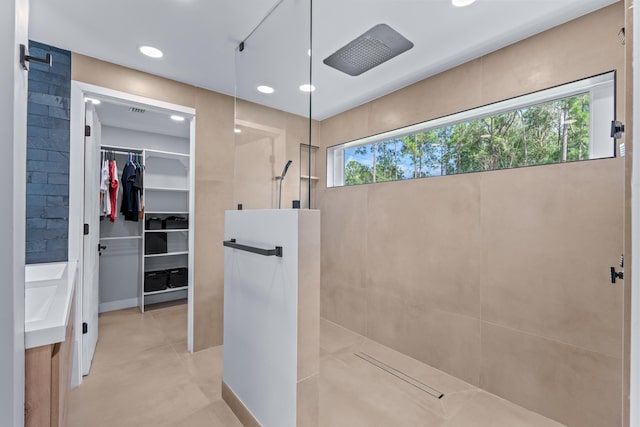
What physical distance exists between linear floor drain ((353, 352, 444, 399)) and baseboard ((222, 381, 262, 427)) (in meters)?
1.14

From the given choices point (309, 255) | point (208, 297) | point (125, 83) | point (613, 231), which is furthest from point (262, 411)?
point (125, 83)

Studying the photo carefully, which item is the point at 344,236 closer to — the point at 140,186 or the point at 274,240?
the point at 274,240

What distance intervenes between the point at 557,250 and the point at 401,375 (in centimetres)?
142

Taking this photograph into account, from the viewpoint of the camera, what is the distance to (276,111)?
1.73 metres

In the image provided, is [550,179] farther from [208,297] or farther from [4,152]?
[208,297]

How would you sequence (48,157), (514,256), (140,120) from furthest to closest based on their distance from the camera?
(140,120) → (48,157) → (514,256)

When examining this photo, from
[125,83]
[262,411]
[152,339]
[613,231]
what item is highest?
[125,83]

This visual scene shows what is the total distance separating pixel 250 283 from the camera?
68.6 inches

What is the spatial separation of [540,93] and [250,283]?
225 centimetres

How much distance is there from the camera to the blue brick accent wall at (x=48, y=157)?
6.57ft

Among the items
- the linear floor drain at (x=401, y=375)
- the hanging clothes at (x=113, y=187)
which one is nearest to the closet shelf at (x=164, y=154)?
the hanging clothes at (x=113, y=187)

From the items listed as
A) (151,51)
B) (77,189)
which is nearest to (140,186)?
(77,189)

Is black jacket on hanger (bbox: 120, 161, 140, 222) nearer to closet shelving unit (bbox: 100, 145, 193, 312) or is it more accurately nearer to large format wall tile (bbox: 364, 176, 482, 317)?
closet shelving unit (bbox: 100, 145, 193, 312)

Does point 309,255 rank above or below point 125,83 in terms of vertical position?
below
